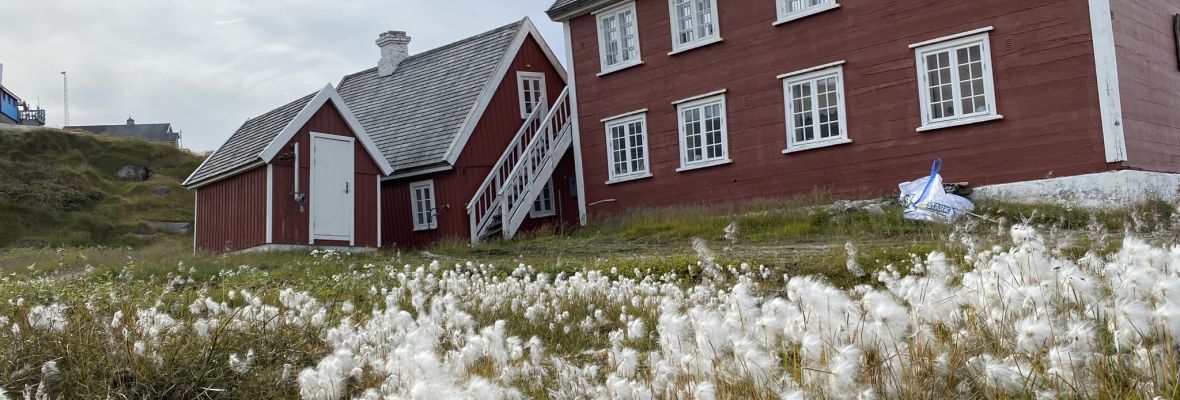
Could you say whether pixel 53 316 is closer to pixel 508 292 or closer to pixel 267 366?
pixel 267 366

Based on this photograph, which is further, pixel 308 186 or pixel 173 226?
pixel 173 226

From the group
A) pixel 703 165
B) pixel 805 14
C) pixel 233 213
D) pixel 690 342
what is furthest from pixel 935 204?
pixel 233 213

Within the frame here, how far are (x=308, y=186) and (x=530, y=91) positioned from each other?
777 cm

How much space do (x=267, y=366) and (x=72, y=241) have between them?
3607cm

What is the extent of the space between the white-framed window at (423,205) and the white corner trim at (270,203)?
189 inches

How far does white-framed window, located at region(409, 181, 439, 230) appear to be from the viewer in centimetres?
2614

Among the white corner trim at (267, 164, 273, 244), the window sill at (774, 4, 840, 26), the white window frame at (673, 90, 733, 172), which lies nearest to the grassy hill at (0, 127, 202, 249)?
the white corner trim at (267, 164, 273, 244)

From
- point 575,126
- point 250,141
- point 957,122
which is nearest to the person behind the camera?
point 957,122

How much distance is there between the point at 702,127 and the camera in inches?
874

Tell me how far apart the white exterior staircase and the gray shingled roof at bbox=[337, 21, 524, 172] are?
1470 mm

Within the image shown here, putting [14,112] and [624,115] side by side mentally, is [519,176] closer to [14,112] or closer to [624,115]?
[624,115]

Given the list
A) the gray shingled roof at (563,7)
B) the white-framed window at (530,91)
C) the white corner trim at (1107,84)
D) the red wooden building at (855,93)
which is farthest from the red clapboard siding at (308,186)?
the white corner trim at (1107,84)

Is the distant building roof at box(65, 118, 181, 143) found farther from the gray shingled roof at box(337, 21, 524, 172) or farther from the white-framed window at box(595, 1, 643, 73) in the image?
the white-framed window at box(595, 1, 643, 73)

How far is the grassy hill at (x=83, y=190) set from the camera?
3888cm
